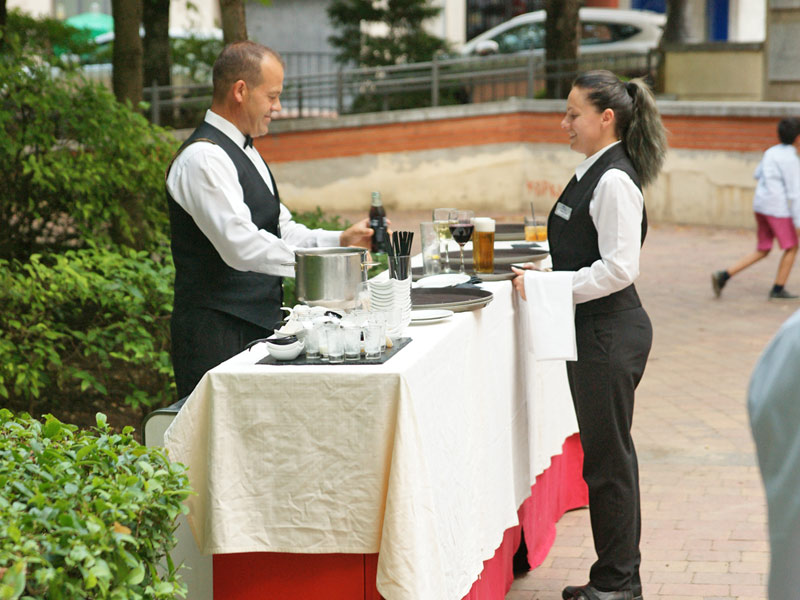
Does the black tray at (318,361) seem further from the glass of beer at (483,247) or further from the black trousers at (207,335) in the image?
the glass of beer at (483,247)

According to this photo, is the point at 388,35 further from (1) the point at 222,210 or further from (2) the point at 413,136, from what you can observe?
(1) the point at 222,210

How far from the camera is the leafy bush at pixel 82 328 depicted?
5828mm

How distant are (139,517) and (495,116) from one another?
16409mm

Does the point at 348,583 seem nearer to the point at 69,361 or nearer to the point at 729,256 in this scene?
the point at 69,361

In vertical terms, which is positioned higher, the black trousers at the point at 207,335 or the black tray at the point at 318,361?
the black tray at the point at 318,361

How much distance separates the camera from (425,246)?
16.0ft

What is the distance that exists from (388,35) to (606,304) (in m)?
18.8

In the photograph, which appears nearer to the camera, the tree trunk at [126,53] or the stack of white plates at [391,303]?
the stack of white plates at [391,303]

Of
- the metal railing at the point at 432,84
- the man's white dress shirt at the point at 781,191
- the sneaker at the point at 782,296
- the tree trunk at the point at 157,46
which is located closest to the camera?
the man's white dress shirt at the point at 781,191

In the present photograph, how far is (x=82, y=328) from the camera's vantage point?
6.30 metres

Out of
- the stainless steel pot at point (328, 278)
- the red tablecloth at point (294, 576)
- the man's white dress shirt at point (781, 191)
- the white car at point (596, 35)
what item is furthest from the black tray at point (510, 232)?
the white car at point (596, 35)

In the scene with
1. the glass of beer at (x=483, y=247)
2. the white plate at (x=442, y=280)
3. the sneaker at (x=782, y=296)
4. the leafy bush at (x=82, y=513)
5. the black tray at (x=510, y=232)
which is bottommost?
the sneaker at (x=782, y=296)

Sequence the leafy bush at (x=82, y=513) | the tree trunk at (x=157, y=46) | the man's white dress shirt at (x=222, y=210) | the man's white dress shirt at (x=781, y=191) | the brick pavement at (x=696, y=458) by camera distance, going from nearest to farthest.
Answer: the leafy bush at (x=82, y=513) → the man's white dress shirt at (x=222, y=210) → the brick pavement at (x=696, y=458) → the man's white dress shirt at (x=781, y=191) → the tree trunk at (x=157, y=46)

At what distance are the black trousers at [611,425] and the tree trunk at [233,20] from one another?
4.96m
